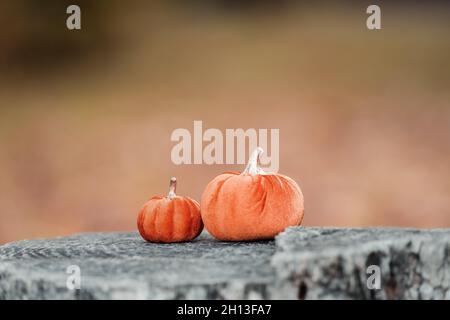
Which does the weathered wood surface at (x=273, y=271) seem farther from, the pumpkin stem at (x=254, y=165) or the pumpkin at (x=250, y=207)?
the pumpkin stem at (x=254, y=165)

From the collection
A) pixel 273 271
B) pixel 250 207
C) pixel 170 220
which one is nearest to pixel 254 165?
pixel 250 207

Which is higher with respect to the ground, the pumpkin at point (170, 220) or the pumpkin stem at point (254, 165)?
the pumpkin stem at point (254, 165)

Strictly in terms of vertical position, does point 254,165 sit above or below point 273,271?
above

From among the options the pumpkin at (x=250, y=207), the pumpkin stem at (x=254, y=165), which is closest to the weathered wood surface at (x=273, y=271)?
the pumpkin at (x=250, y=207)

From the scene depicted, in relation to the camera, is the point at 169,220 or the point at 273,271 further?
the point at 169,220

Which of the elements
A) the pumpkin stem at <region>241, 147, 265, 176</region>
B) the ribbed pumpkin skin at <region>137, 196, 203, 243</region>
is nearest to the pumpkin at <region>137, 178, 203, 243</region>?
the ribbed pumpkin skin at <region>137, 196, 203, 243</region>

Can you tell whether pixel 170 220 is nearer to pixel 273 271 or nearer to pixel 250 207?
pixel 250 207

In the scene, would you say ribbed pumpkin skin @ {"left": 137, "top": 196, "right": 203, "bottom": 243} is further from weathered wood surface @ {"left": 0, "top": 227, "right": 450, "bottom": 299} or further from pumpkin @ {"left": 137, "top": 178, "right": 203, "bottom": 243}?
weathered wood surface @ {"left": 0, "top": 227, "right": 450, "bottom": 299}
